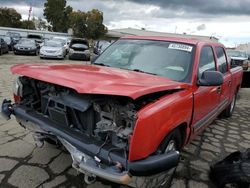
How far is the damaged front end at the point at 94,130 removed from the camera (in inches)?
106

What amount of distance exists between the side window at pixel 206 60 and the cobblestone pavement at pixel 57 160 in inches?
54.0

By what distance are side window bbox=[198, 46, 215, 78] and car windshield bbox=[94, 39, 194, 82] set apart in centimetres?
25

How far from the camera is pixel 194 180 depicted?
13.0 feet

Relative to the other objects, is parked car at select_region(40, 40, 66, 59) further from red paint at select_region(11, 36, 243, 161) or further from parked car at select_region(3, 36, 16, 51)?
red paint at select_region(11, 36, 243, 161)

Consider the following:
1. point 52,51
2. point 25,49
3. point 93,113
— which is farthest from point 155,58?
point 25,49

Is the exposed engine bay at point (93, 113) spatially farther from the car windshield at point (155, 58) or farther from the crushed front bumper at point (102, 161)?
the car windshield at point (155, 58)

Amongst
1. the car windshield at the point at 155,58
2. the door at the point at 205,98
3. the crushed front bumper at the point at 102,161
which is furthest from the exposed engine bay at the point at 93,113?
the door at the point at 205,98

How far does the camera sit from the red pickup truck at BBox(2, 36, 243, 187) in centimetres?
272

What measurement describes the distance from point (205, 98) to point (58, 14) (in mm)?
56673

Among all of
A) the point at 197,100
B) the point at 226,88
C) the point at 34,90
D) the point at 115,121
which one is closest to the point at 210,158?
the point at 197,100

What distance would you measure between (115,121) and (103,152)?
0.34m

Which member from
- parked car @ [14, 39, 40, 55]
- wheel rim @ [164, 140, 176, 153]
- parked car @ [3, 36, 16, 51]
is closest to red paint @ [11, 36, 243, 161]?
wheel rim @ [164, 140, 176, 153]

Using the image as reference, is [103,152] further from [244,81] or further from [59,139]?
[244,81]

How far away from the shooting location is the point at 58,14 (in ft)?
188
